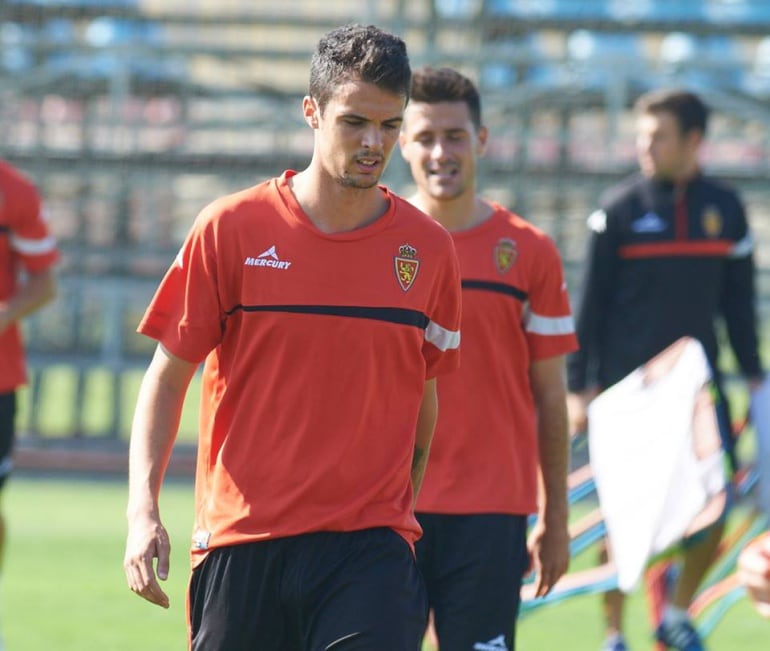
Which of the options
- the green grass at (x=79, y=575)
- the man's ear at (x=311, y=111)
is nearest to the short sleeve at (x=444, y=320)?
the man's ear at (x=311, y=111)

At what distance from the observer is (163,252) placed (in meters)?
16.2

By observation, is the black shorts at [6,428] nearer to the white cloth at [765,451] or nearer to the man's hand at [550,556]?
the man's hand at [550,556]

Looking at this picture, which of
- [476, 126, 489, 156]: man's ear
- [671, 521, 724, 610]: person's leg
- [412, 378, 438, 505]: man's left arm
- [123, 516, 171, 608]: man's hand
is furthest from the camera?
A: [671, 521, 724, 610]: person's leg

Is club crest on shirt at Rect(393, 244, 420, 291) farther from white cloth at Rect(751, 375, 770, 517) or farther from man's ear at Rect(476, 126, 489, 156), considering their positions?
man's ear at Rect(476, 126, 489, 156)

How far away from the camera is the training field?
24.2 feet

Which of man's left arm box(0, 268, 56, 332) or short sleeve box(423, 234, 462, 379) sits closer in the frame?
short sleeve box(423, 234, 462, 379)

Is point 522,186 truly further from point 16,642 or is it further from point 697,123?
point 16,642

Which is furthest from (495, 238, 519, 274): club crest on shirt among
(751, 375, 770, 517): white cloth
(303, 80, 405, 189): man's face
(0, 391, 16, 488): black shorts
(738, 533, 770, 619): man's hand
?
(0, 391, 16, 488): black shorts

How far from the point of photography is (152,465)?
375cm

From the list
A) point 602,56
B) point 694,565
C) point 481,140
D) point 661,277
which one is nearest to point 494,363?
point 481,140

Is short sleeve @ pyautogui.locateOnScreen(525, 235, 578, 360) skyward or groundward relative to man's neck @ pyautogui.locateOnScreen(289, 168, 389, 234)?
groundward

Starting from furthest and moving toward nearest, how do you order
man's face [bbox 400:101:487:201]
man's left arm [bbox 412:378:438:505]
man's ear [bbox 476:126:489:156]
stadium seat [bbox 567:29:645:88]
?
1. stadium seat [bbox 567:29:645:88]
2. man's ear [bbox 476:126:489:156]
3. man's face [bbox 400:101:487:201]
4. man's left arm [bbox 412:378:438:505]

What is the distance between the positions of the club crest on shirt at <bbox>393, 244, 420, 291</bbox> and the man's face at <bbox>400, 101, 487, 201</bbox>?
4.22 feet

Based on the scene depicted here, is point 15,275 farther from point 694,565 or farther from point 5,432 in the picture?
point 694,565
